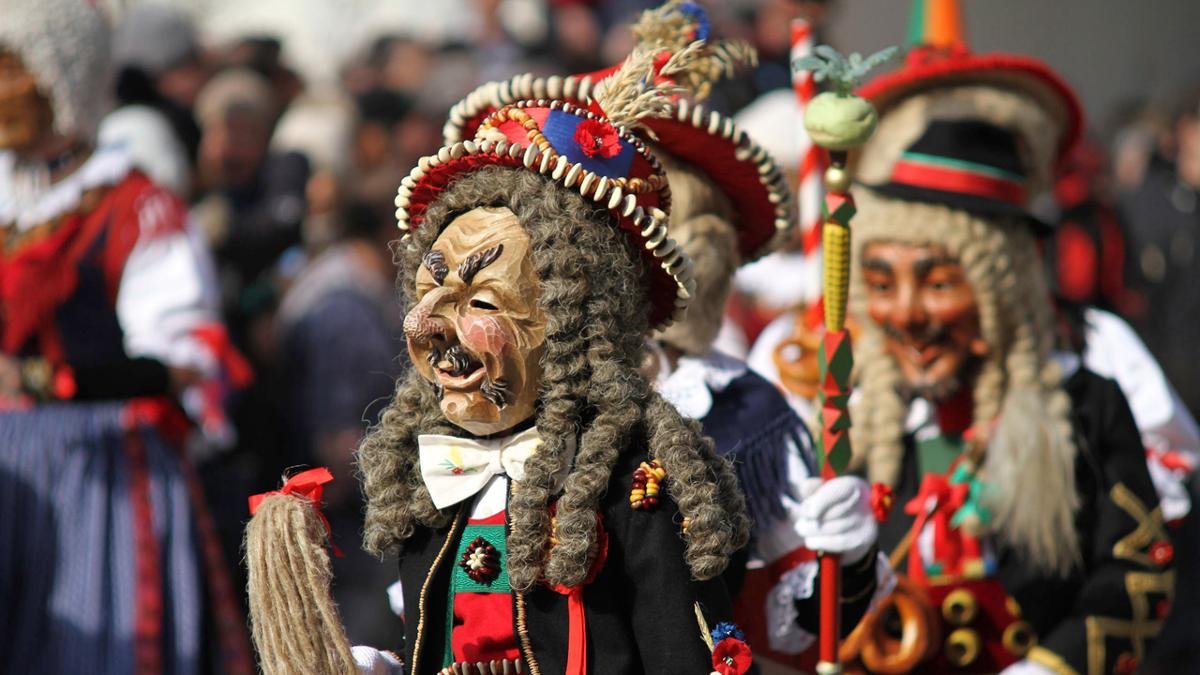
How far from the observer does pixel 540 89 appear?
393 centimetres

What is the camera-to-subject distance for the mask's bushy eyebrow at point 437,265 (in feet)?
11.0

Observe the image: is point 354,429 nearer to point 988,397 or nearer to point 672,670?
point 988,397

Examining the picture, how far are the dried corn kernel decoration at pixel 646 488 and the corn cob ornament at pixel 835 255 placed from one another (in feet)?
2.65

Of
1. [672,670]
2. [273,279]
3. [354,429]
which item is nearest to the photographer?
[672,670]

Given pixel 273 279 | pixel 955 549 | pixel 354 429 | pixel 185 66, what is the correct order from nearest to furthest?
pixel 955 549 → pixel 354 429 → pixel 273 279 → pixel 185 66

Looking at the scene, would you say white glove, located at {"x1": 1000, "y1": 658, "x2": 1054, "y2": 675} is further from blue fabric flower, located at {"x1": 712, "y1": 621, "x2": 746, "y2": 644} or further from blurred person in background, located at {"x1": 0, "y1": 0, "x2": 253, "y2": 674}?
blurred person in background, located at {"x1": 0, "y1": 0, "x2": 253, "y2": 674}

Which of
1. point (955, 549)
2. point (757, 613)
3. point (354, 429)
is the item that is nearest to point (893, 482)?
point (955, 549)

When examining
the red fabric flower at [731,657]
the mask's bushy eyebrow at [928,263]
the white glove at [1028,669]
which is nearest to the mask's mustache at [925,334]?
the mask's bushy eyebrow at [928,263]

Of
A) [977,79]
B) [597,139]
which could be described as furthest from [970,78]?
[597,139]

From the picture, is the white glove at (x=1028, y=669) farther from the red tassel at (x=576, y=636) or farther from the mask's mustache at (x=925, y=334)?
the red tassel at (x=576, y=636)

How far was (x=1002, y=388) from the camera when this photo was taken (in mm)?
4934

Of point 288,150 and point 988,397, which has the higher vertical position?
point 288,150

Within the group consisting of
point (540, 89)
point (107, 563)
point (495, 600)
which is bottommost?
point (107, 563)

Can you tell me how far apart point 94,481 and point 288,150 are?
3251 mm
